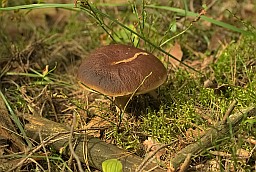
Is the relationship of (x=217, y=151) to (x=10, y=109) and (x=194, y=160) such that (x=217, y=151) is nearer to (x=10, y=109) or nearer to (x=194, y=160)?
(x=194, y=160)

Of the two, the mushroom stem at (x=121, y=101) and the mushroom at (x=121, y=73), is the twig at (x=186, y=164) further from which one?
the mushroom stem at (x=121, y=101)

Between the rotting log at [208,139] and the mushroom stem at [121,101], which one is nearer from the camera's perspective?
the rotting log at [208,139]

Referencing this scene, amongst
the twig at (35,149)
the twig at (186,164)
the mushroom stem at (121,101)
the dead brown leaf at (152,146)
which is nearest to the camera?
the twig at (186,164)

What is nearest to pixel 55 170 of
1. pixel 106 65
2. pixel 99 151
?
pixel 99 151

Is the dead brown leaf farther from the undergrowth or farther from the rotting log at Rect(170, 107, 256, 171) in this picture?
the rotting log at Rect(170, 107, 256, 171)

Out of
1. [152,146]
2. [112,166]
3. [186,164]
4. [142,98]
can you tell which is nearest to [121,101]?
[142,98]

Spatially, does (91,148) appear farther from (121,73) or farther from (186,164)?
(186,164)

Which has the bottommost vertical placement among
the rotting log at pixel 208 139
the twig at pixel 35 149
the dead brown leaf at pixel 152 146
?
the dead brown leaf at pixel 152 146

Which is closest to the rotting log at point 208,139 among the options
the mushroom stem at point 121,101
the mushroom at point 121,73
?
the mushroom at point 121,73
